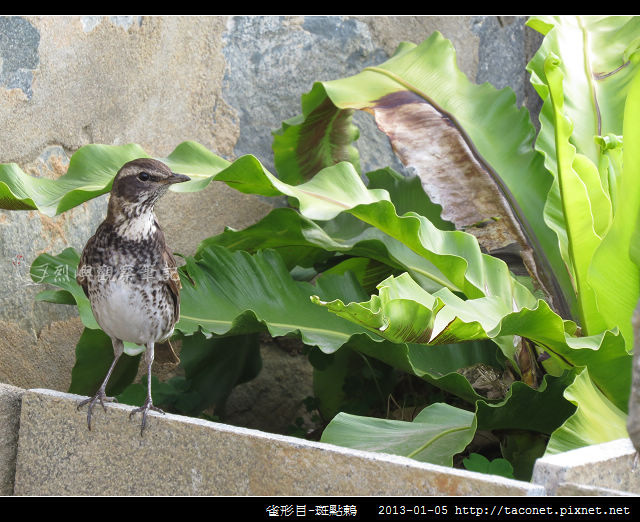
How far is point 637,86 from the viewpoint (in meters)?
2.12

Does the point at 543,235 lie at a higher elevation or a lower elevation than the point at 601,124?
lower

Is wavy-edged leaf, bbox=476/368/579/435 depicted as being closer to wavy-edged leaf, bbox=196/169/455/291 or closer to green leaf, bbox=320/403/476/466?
green leaf, bbox=320/403/476/466

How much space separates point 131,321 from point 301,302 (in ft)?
2.07

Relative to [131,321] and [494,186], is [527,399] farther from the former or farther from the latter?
[131,321]

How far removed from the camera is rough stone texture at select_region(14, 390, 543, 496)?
158 centimetres

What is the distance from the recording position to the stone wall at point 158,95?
2650 mm

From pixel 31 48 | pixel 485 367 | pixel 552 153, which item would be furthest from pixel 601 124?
pixel 31 48

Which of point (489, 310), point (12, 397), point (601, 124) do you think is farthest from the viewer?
point (601, 124)

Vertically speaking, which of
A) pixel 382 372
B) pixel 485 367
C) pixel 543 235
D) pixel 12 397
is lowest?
pixel 382 372

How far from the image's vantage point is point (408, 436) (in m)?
2.13

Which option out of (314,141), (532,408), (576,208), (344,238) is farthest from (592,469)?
(314,141)

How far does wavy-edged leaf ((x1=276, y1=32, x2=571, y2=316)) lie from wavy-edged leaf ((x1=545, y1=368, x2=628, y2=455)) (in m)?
0.64

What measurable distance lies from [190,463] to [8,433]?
64 cm

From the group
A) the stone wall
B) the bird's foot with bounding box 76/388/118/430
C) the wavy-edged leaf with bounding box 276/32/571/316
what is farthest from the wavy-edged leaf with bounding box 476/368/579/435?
the stone wall
